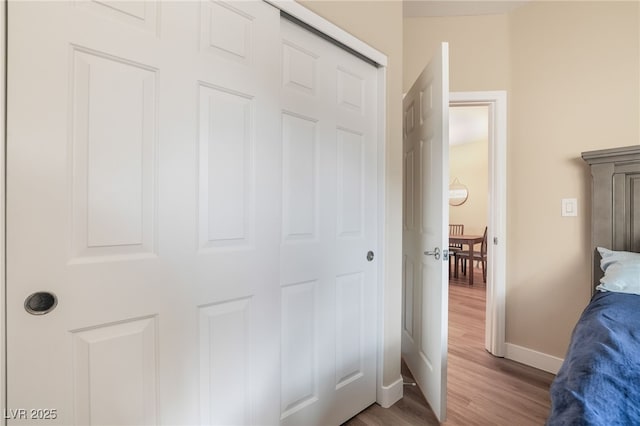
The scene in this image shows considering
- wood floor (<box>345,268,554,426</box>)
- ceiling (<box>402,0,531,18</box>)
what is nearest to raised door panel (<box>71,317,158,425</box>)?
wood floor (<box>345,268,554,426</box>)

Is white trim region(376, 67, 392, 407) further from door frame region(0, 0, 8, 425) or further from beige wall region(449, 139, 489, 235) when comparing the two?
beige wall region(449, 139, 489, 235)

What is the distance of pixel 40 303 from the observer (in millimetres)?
730

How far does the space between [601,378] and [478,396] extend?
4.25ft

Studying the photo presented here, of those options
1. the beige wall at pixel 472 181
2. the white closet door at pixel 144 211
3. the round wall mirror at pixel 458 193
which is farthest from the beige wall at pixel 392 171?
the round wall mirror at pixel 458 193

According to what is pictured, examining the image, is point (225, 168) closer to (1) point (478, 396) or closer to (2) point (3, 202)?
(2) point (3, 202)

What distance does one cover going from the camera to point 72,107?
0.78 meters

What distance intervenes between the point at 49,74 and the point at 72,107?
89 mm

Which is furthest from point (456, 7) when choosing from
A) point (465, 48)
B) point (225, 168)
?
point (225, 168)

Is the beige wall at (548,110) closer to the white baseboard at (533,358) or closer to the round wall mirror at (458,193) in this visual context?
the white baseboard at (533,358)

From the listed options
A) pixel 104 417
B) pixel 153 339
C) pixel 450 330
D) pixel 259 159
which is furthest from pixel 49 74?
pixel 450 330

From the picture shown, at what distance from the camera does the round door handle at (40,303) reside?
28.3 inches

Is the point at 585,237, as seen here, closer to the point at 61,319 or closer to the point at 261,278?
the point at 261,278

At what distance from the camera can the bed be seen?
0.64 meters

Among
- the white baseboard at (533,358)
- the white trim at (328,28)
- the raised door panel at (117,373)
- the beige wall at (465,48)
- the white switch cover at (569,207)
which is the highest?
the beige wall at (465,48)
